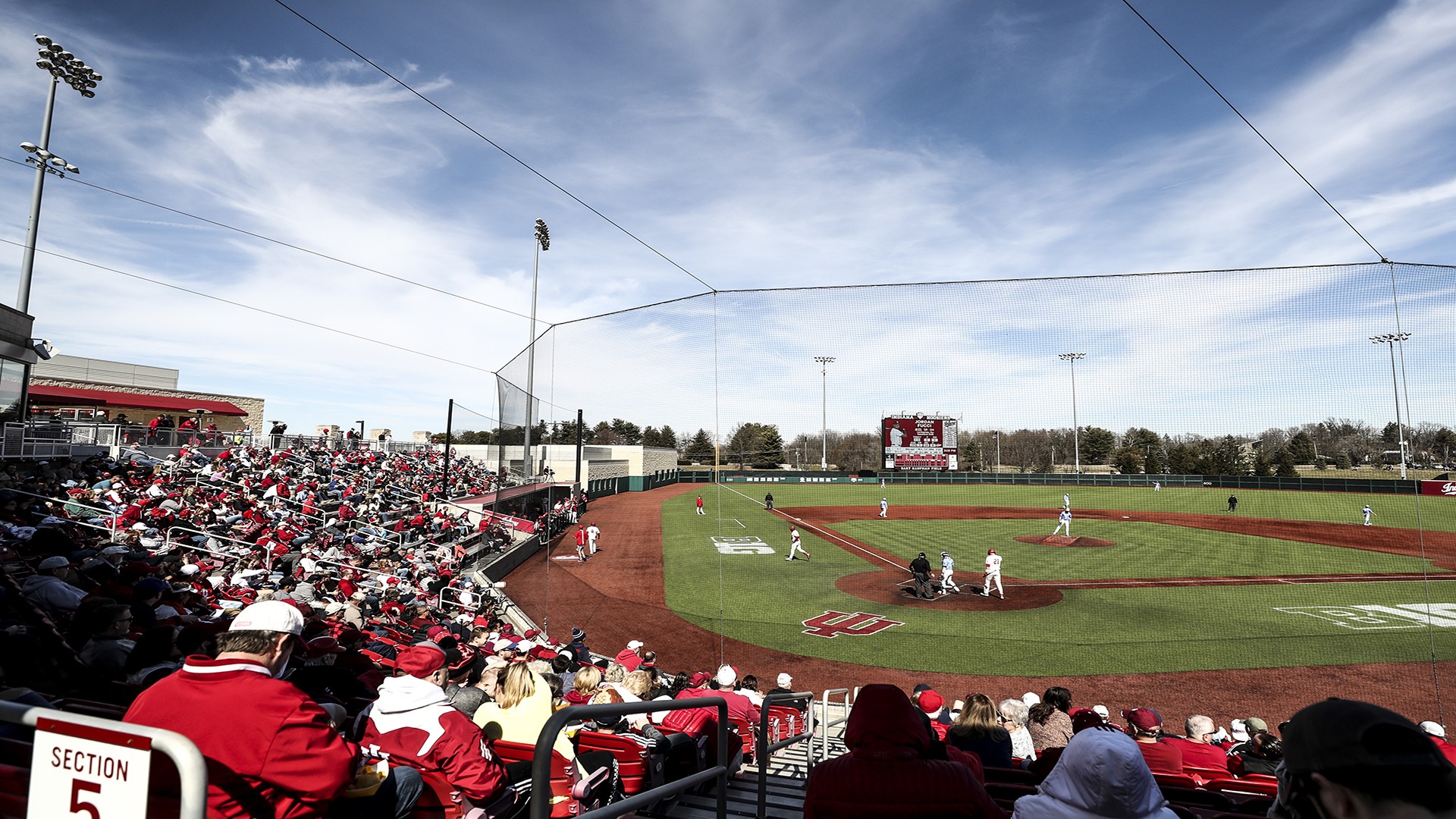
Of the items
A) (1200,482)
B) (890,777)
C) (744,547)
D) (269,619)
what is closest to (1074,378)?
(1200,482)

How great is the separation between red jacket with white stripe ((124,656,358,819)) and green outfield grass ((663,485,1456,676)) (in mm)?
11152

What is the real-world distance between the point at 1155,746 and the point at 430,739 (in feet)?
17.9

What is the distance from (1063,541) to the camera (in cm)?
2539

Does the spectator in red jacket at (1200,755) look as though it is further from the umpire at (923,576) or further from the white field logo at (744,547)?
the white field logo at (744,547)

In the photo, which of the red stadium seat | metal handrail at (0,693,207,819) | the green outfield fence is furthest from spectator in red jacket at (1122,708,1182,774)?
the green outfield fence

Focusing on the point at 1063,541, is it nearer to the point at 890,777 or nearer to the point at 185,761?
the point at 890,777

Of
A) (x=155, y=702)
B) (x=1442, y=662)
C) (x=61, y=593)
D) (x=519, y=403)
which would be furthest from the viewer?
(x=519, y=403)

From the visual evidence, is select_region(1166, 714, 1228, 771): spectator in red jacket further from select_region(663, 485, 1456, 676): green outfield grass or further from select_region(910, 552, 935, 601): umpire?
select_region(910, 552, 935, 601): umpire

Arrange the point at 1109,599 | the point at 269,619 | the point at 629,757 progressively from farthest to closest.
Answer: the point at 1109,599
the point at 629,757
the point at 269,619

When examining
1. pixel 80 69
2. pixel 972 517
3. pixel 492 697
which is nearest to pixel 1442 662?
pixel 492 697

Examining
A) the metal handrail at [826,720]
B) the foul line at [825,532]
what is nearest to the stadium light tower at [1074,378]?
the metal handrail at [826,720]

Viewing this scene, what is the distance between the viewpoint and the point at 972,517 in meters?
35.4

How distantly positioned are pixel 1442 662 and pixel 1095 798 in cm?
1574

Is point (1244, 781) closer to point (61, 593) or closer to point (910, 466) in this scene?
point (61, 593)
